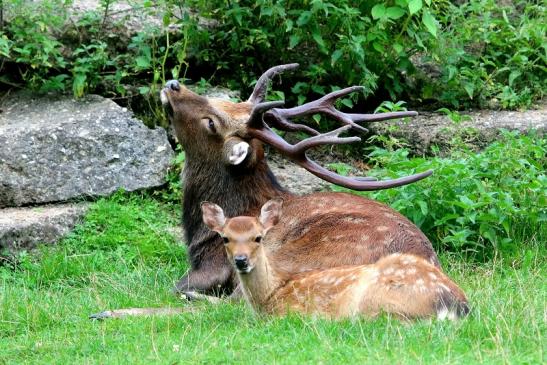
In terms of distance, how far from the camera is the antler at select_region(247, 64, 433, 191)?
869cm

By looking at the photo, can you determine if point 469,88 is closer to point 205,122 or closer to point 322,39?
point 322,39

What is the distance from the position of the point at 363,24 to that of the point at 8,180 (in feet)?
13.1

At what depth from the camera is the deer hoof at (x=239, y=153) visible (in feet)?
29.7

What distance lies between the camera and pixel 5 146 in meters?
10.9

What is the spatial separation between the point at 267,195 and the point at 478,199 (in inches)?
72.9

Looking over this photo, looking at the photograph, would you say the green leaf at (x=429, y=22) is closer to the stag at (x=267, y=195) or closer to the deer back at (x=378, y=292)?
the stag at (x=267, y=195)

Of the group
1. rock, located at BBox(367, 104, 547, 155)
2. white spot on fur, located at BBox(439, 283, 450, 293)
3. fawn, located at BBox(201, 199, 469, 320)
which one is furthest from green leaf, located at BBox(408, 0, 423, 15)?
white spot on fur, located at BBox(439, 283, 450, 293)

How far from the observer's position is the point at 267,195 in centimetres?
932

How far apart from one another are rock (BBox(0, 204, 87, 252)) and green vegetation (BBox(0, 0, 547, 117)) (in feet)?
5.13

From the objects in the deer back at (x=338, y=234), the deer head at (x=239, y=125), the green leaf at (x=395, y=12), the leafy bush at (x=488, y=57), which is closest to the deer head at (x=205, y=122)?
the deer head at (x=239, y=125)

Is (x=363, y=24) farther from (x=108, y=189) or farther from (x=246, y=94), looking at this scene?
(x=108, y=189)

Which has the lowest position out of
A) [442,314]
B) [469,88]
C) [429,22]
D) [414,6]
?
[469,88]

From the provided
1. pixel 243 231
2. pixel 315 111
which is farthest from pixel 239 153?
pixel 243 231

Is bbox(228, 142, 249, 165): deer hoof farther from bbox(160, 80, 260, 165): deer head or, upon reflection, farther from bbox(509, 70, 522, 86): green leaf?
bbox(509, 70, 522, 86): green leaf
